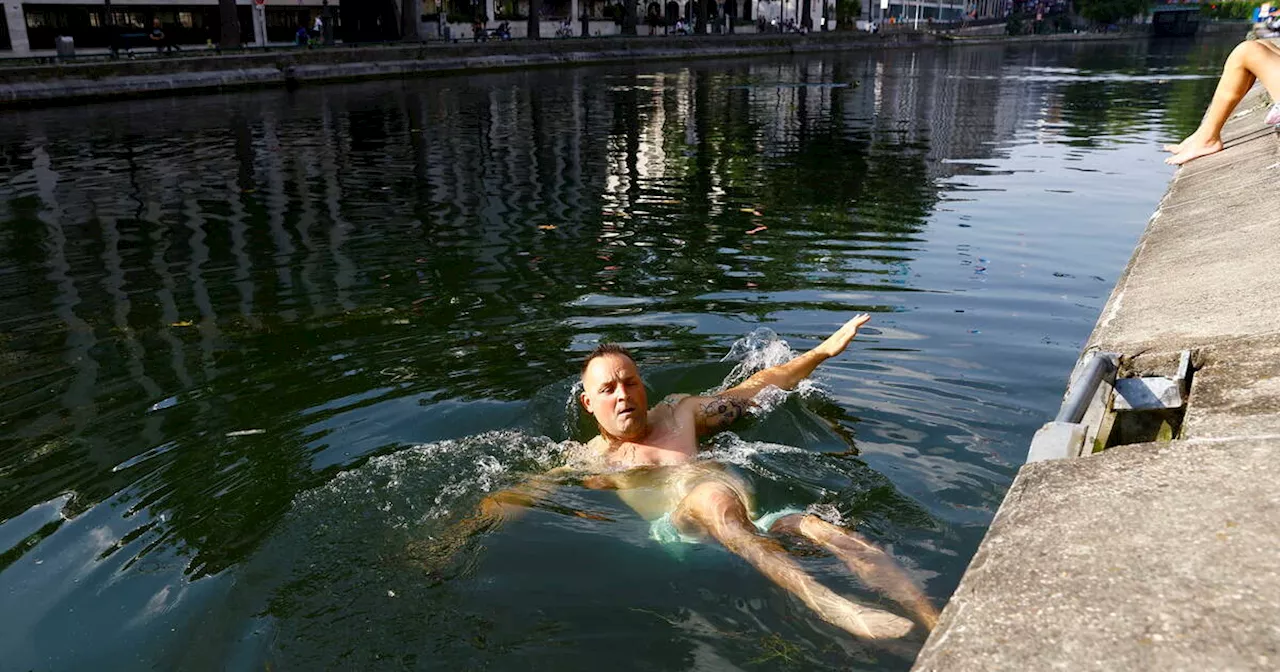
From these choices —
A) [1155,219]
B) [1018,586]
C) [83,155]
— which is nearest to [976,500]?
[1018,586]

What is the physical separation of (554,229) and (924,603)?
392 inches

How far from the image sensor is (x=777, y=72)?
5350 cm

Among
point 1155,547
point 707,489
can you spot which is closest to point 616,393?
point 707,489

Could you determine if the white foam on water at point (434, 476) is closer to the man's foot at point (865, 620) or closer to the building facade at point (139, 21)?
the man's foot at point (865, 620)

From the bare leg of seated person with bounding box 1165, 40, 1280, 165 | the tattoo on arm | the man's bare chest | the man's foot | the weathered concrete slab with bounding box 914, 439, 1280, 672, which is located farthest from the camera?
the bare leg of seated person with bounding box 1165, 40, 1280, 165

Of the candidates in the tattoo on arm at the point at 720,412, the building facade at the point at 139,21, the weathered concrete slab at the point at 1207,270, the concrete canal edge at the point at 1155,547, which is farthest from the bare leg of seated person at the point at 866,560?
the building facade at the point at 139,21

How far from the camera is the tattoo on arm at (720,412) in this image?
263 inches

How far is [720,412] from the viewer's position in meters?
6.75

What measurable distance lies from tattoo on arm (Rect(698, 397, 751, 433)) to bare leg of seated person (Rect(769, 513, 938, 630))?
143 cm

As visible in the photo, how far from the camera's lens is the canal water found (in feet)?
15.2

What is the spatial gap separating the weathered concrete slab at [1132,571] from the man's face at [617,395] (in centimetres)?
264

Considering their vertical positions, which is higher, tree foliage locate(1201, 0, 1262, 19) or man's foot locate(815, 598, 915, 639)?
tree foliage locate(1201, 0, 1262, 19)

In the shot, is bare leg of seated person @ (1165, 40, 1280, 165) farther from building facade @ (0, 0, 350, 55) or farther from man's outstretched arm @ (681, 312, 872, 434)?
building facade @ (0, 0, 350, 55)

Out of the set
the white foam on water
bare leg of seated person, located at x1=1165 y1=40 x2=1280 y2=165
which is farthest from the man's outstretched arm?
bare leg of seated person, located at x1=1165 y1=40 x2=1280 y2=165
